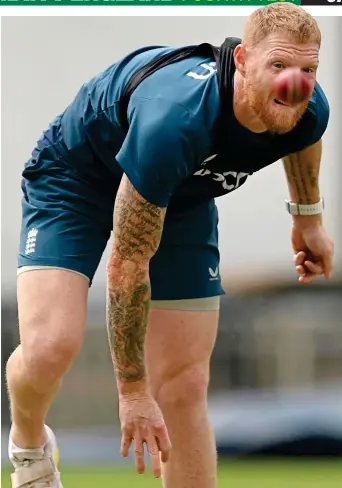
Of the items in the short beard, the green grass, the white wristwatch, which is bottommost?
the green grass

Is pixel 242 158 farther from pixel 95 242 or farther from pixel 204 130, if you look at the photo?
pixel 95 242

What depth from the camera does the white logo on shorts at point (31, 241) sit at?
2711 millimetres

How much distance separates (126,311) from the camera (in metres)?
2.45

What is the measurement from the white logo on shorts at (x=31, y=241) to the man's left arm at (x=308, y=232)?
0.71 m

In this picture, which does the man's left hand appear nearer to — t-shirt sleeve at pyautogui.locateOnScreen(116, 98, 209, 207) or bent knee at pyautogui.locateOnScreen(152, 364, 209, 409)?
bent knee at pyautogui.locateOnScreen(152, 364, 209, 409)

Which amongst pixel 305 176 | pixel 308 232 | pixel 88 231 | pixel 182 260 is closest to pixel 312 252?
pixel 308 232

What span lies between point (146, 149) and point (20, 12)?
1.41 metres

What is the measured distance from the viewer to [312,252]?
298 cm

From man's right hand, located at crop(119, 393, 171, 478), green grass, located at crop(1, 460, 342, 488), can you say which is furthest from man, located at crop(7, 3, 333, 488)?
green grass, located at crop(1, 460, 342, 488)

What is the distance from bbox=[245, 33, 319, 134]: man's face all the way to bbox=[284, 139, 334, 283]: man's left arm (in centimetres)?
55

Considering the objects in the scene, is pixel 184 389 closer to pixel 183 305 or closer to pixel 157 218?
pixel 183 305

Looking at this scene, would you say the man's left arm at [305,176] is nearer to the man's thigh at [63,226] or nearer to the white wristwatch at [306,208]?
the white wristwatch at [306,208]

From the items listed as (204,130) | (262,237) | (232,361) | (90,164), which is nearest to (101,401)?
(232,361)

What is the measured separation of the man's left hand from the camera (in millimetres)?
2967
